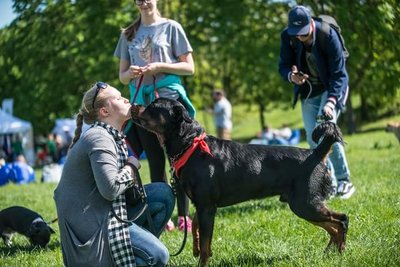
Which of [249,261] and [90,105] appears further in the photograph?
[249,261]

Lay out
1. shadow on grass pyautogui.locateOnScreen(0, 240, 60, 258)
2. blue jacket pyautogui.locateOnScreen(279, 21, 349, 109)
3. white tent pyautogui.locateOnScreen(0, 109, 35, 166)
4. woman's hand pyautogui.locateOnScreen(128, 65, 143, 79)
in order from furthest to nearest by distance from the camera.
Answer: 1. white tent pyautogui.locateOnScreen(0, 109, 35, 166)
2. blue jacket pyautogui.locateOnScreen(279, 21, 349, 109)
3. shadow on grass pyautogui.locateOnScreen(0, 240, 60, 258)
4. woman's hand pyautogui.locateOnScreen(128, 65, 143, 79)

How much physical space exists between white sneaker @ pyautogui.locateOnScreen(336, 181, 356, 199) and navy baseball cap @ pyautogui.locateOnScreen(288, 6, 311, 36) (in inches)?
76.0

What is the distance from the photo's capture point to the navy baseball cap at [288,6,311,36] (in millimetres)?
5469

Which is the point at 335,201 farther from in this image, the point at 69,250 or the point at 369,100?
the point at 369,100

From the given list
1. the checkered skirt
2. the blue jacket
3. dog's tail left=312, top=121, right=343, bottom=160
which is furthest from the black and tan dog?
the blue jacket

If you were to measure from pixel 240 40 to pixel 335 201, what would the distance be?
14.8 m

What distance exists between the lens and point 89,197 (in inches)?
145

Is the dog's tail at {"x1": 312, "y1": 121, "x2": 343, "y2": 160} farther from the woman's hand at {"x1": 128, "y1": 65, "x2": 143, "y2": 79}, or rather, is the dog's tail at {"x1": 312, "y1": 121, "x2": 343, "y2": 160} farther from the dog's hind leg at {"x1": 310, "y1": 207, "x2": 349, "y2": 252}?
the woman's hand at {"x1": 128, "y1": 65, "x2": 143, "y2": 79}

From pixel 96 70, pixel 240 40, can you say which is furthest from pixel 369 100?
pixel 96 70

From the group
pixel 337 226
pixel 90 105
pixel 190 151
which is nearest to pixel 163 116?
pixel 190 151

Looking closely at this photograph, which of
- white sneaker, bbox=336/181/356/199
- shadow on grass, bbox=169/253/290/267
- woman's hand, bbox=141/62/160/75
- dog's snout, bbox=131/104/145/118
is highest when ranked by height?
dog's snout, bbox=131/104/145/118

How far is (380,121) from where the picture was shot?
2948 cm

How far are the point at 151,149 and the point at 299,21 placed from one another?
6.16 feet

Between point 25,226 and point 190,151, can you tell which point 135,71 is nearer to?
point 190,151
